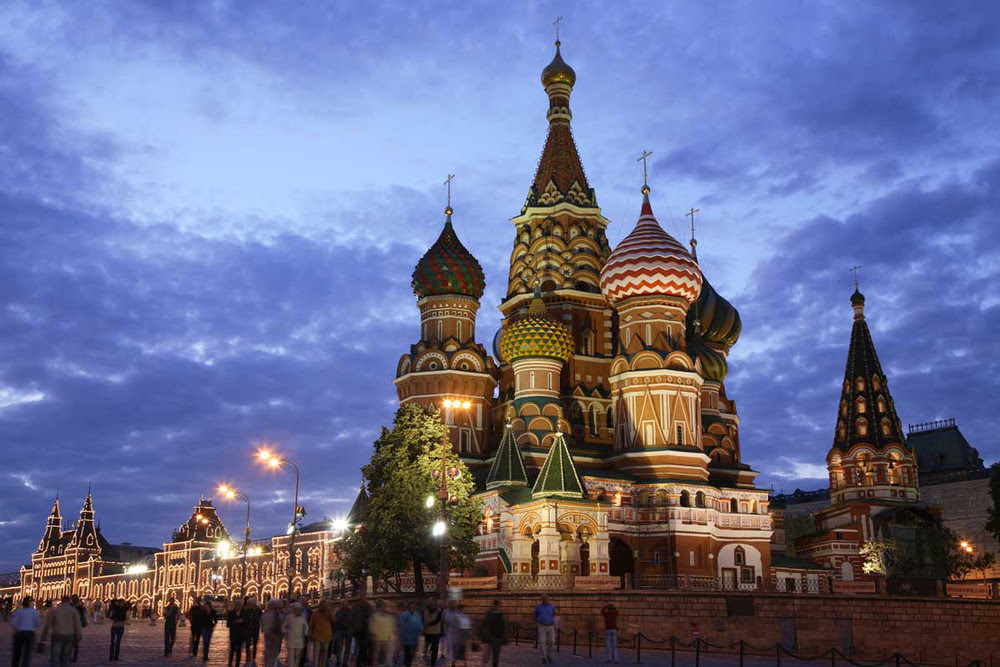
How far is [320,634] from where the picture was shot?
58.8 feet

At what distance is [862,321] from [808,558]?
15643 mm

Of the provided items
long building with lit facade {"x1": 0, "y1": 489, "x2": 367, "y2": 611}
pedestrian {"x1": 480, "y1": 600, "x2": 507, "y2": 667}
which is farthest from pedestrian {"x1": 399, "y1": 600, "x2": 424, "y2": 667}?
long building with lit facade {"x1": 0, "y1": 489, "x2": 367, "y2": 611}

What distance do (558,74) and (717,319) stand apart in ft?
56.1

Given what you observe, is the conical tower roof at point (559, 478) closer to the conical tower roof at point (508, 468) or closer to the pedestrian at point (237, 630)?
the conical tower roof at point (508, 468)

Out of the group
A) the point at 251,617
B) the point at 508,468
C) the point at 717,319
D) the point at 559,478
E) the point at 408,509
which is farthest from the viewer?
the point at 717,319

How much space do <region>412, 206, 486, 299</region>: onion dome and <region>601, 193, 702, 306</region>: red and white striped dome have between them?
6.98 m

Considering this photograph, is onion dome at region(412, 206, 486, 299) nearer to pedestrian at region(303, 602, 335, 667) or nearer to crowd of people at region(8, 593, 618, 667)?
crowd of people at region(8, 593, 618, 667)

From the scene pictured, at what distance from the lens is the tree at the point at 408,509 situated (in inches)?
1441

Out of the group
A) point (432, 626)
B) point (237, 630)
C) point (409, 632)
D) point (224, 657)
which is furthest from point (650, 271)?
point (237, 630)

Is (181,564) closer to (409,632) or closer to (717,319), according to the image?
(717,319)

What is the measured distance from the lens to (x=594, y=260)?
2222 inches

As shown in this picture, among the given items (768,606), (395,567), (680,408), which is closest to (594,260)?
(680,408)

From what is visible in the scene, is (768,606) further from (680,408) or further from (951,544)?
(951,544)

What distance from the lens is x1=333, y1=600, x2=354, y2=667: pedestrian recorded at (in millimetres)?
20031
